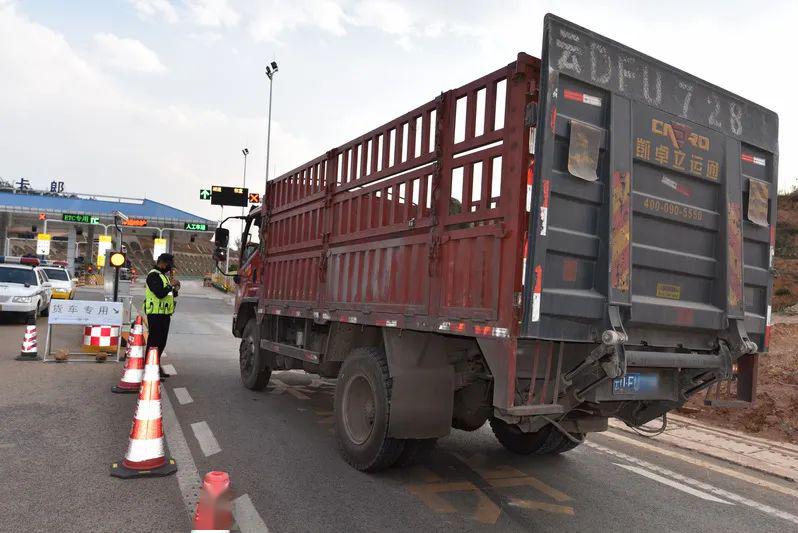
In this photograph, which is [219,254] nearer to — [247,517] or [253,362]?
[253,362]

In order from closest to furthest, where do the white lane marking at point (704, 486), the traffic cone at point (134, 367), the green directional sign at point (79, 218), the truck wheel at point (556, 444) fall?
the white lane marking at point (704, 486) → the truck wheel at point (556, 444) → the traffic cone at point (134, 367) → the green directional sign at point (79, 218)

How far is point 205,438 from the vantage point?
534 centimetres

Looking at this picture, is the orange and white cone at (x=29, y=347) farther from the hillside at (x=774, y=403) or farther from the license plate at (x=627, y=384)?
the hillside at (x=774, y=403)

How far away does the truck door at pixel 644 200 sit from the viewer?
139 inches

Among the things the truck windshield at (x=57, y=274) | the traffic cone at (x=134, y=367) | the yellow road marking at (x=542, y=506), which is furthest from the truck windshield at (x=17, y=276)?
the yellow road marking at (x=542, y=506)

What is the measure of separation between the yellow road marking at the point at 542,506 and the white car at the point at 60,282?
18837mm

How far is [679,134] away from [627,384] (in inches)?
72.5

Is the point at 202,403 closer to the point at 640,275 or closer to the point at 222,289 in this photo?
the point at 640,275

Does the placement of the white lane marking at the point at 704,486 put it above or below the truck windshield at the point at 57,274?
below

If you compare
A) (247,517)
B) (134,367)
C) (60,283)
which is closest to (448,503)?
(247,517)

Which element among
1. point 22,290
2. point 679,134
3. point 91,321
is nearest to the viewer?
point 679,134

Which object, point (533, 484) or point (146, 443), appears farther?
point (533, 484)

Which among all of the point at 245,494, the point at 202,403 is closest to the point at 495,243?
the point at 245,494

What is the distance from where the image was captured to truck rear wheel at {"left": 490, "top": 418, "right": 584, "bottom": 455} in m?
5.25
